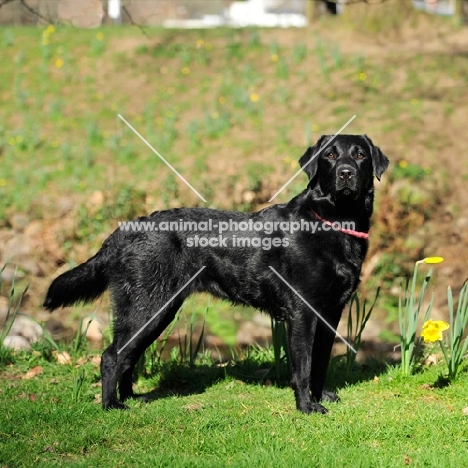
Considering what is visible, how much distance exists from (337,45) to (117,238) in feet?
26.7

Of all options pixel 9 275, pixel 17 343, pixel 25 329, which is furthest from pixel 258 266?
pixel 9 275

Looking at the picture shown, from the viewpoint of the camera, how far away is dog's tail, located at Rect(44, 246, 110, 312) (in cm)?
494

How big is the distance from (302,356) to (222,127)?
6.54 metres

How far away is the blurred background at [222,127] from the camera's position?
870 cm

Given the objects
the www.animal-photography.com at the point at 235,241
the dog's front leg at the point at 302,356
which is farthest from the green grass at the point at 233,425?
the dog's front leg at the point at 302,356

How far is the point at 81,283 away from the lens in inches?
195

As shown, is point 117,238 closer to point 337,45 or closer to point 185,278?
point 185,278

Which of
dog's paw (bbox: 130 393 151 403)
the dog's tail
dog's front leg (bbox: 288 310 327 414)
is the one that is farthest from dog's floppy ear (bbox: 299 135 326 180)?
dog's paw (bbox: 130 393 151 403)

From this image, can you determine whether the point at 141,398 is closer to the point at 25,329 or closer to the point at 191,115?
the point at 25,329

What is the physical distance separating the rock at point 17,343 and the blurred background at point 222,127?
8.6 inches

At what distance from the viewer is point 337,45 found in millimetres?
12016

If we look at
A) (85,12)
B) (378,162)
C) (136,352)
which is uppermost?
(85,12)

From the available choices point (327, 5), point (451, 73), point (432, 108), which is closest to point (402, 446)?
point (432, 108)

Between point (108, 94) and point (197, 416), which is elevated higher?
point (108, 94)
